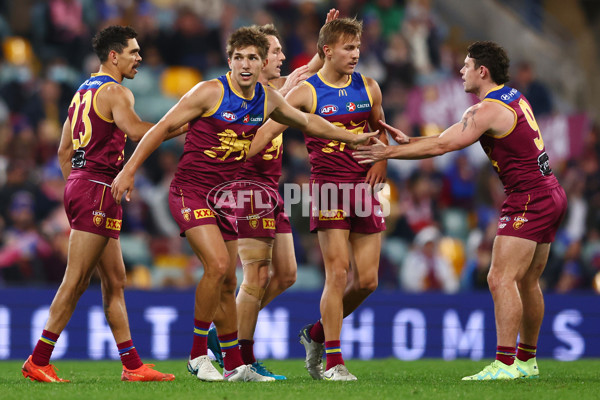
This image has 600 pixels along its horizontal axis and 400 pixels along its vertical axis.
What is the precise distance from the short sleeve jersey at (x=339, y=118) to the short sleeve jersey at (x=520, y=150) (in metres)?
1.08

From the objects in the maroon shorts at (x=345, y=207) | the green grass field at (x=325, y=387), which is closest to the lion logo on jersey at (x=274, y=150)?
the maroon shorts at (x=345, y=207)

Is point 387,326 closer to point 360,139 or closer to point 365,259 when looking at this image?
point 365,259

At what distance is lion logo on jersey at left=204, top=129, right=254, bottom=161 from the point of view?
7.50 metres

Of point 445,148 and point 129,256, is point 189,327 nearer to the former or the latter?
point 129,256

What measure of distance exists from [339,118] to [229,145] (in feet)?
3.58

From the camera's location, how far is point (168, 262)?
44.0 ft

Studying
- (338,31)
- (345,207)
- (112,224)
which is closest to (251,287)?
(345,207)

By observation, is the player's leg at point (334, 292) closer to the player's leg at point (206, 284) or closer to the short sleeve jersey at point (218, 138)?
the player's leg at point (206, 284)

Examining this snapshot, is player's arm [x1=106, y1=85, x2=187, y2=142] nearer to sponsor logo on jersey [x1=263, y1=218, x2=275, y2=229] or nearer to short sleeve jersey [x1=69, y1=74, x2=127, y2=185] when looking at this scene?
short sleeve jersey [x1=69, y1=74, x2=127, y2=185]

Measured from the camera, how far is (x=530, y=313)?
813cm

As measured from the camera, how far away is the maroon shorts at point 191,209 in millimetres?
7316

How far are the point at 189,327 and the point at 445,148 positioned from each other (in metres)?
4.67

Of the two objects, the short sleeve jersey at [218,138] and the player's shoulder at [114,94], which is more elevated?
the player's shoulder at [114,94]

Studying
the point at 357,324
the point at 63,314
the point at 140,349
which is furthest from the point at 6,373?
the point at 357,324
